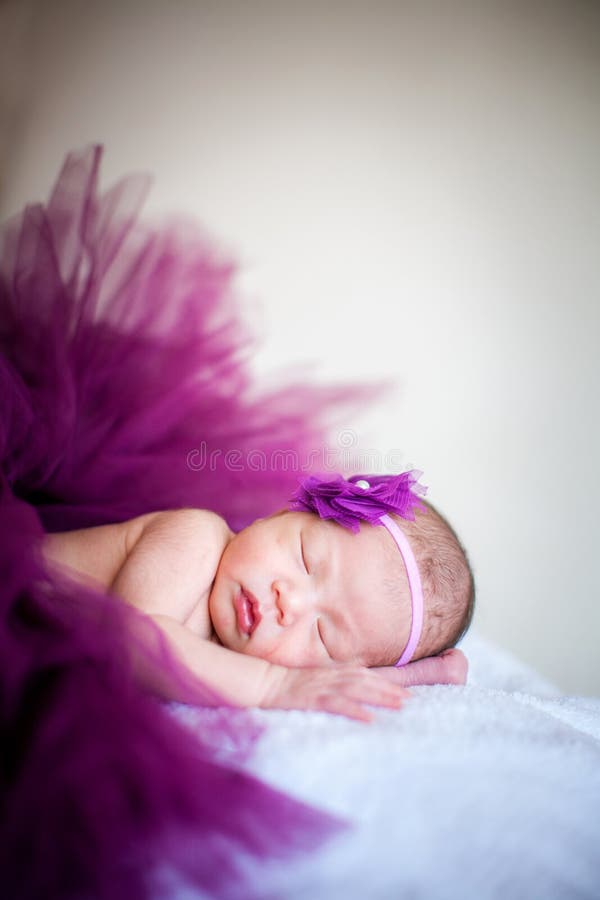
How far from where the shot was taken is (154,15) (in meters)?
1.41

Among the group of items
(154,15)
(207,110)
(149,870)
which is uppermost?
(154,15)

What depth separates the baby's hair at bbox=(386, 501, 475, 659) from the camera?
0.83 metres

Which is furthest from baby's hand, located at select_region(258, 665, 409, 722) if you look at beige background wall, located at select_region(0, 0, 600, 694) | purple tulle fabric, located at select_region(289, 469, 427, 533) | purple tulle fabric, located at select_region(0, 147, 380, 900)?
beige background wall, located at select_region(0, 0, 600, 694)

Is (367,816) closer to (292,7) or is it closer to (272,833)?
(272,833)

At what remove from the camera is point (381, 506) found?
0.86 m

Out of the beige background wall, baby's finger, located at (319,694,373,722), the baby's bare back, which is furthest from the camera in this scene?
the beige background wall

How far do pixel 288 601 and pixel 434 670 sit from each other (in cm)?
26

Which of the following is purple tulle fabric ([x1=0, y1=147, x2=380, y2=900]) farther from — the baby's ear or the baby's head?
the baby's ear

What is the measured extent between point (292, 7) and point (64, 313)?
1.01 meters

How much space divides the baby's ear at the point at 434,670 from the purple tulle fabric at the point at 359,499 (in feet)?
0.70

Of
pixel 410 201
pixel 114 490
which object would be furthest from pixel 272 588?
pixel 410 201

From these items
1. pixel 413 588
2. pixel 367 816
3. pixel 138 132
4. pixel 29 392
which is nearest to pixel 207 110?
pixel 138 132

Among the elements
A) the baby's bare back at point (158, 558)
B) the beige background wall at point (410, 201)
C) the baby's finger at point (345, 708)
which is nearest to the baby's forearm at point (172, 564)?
the baby's bare back at point (158, 558)

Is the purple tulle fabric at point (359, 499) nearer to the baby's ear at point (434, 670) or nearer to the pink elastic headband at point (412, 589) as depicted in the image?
the pink elastic headband at point (412, 589)
